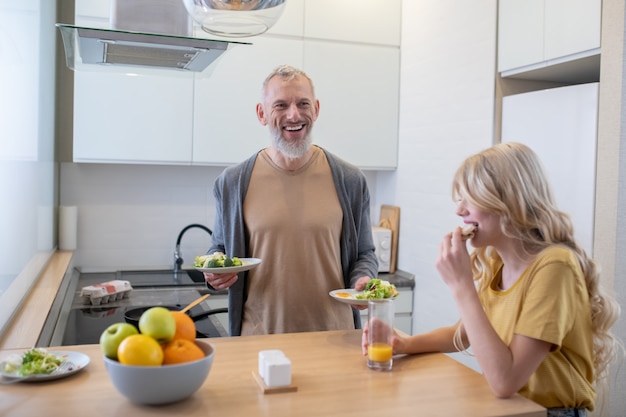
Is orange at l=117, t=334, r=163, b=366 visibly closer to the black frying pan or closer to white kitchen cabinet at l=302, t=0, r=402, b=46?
the black frying pan

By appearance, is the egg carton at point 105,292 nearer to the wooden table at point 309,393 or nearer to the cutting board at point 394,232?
the wooden table at point 309,393

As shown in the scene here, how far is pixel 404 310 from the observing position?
3777 mm

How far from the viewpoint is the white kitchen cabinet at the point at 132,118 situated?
3.39 metres

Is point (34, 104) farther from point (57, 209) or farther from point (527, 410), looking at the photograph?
point (527, 410)

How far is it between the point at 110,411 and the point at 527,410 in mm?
864

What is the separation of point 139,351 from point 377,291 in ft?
2.58

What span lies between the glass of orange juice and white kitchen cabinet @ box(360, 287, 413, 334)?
2.14m

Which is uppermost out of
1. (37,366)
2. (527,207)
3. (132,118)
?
(132,118)

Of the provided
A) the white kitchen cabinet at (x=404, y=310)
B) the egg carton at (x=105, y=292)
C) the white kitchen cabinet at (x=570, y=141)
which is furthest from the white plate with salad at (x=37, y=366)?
the white kitchen cabinet at (x=404, y=310)

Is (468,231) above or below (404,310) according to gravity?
above

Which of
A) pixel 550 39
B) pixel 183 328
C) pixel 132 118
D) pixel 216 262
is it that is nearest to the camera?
pixel 183 328

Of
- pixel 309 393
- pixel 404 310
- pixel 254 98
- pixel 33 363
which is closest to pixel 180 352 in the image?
pixel 309 393

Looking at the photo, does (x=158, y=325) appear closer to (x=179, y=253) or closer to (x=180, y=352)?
(x=180, y=352)

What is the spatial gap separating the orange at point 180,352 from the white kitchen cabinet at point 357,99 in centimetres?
256
